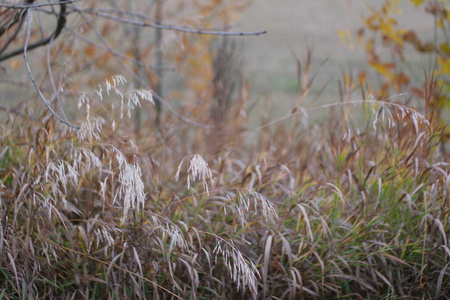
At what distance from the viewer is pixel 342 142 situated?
2.45 m

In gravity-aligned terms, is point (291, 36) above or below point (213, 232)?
above

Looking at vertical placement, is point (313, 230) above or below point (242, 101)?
below

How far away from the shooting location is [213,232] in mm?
2188

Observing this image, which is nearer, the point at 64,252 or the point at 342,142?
the point at 64,252

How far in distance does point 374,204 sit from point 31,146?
5.57 feet

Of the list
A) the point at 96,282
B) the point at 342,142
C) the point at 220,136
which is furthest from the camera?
the point at 220,136

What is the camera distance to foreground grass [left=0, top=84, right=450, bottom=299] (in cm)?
183

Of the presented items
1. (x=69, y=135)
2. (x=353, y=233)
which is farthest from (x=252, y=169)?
(x=69, y=135)

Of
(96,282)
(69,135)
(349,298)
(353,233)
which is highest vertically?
(69,135)

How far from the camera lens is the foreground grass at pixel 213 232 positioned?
1.83 m

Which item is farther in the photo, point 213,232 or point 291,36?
point 291,36

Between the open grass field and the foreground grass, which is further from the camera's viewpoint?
the open grass field

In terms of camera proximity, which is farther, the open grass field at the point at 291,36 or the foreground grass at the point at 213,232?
the open grass field at the point at 291,36

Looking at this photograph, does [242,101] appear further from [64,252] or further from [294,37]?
[294,37]
